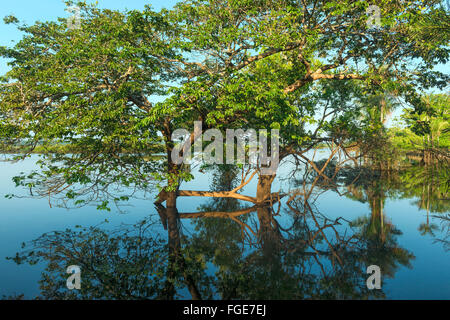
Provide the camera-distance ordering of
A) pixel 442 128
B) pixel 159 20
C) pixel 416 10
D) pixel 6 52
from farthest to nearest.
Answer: pixel 442 128 < pixel 6 52 < pixel 159 20 < pixel 416 10

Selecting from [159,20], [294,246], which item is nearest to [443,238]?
[294,246]

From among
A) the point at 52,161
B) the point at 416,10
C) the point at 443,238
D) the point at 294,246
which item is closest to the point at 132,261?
the point at 294,246

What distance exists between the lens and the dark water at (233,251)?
224 inches

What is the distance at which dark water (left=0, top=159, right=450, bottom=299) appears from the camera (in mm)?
5680

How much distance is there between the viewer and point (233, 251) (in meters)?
7.97

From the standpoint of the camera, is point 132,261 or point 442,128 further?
point 442,128

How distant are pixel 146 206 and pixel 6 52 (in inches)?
377

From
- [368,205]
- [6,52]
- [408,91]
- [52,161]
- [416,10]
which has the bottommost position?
[368,205]

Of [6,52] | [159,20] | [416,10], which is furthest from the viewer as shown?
[6,52]

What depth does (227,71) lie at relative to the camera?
9.84 m
